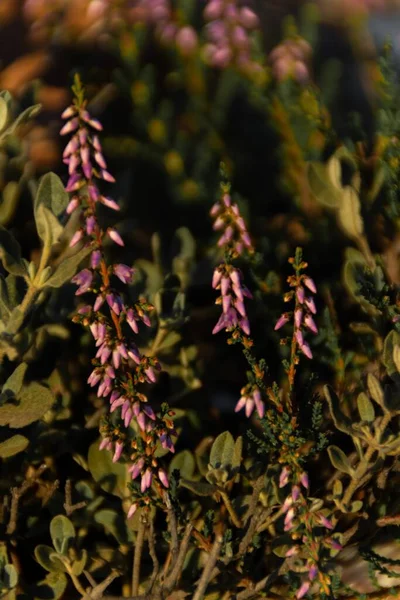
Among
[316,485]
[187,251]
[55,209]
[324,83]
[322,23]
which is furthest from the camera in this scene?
[322,23]

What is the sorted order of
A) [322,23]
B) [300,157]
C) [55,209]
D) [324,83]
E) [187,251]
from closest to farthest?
[55,209] → [187,251] → [300,157] → [324,83] → [322,23]

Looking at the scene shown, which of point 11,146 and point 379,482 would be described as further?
point 11,146

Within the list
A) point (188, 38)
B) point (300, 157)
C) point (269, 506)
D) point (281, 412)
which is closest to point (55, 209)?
point (281, 412)

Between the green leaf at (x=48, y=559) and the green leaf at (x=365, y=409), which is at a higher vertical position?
the green leaf at (x=365, y=409)

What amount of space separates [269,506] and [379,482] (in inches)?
8.1

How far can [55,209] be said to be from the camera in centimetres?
162

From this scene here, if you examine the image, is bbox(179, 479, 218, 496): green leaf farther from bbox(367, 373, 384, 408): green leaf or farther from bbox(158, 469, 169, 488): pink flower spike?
bbox(367, 373, 384, 408): green leaf

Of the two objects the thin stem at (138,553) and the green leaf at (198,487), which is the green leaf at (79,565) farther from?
the green leaf at (198,487)

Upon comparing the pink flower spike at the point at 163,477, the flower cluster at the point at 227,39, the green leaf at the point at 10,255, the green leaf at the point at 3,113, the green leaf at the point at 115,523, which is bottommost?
the green leaf at the point at 115,523

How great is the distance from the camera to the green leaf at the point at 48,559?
1.58m

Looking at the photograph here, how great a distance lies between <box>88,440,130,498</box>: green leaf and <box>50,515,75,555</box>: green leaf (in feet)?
0.42

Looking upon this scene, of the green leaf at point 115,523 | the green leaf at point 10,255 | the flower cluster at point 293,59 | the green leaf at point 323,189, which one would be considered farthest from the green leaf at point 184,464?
the flower cluster at point 293,59

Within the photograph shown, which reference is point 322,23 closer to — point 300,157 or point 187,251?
point 300,157

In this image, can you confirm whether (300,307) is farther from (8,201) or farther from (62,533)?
(8,201)
